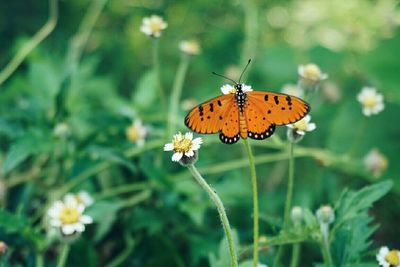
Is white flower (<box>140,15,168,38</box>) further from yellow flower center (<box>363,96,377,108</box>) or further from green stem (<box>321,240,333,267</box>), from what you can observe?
green stem (<box>321,240,333,267</box>)

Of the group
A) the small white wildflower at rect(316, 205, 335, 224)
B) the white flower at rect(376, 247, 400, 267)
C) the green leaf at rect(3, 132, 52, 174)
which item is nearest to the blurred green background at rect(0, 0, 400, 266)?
the green leaf at rect(3, 132, 52, 174)

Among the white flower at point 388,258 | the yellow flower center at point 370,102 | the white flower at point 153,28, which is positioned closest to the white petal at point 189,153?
the white flower at point 388,258

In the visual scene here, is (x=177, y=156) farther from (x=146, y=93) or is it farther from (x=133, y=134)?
(x=146, y=93)

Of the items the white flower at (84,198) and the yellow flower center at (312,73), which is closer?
the yellow flower center at (312,73)

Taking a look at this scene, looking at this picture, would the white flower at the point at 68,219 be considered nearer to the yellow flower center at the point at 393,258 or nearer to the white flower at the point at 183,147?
the white flower at the point at 183,147

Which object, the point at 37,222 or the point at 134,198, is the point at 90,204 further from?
the point at 37,222

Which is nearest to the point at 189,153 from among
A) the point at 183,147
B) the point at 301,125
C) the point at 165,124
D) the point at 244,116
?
the point at 183,147
